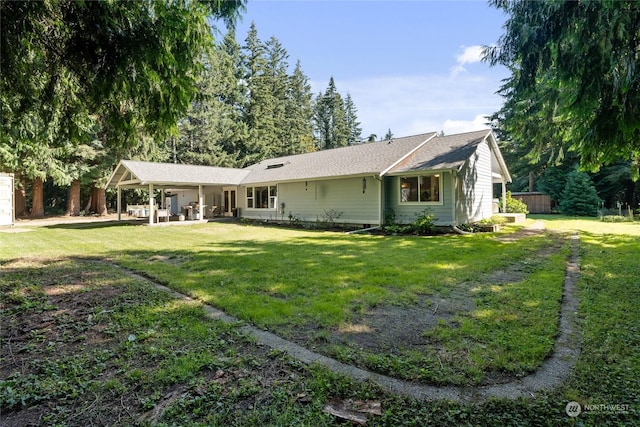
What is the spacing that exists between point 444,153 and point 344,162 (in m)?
4.83

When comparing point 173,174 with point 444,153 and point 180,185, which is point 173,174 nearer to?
point 180,185

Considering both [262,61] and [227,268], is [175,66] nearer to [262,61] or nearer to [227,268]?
[227,268]

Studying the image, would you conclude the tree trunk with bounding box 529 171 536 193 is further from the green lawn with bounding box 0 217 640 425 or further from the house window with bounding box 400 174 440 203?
the green lawn with bounding box 0 217 640 425

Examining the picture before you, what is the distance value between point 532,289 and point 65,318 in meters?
6.60

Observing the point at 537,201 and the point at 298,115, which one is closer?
the point at 537,201

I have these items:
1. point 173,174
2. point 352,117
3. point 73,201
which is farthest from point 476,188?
point 352,117

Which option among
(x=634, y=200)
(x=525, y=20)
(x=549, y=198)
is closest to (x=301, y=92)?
(x=549, y=198)

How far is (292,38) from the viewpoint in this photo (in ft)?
32.7

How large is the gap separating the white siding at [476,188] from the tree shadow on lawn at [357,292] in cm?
456

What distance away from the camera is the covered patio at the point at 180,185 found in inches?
735

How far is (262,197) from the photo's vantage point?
2072cm

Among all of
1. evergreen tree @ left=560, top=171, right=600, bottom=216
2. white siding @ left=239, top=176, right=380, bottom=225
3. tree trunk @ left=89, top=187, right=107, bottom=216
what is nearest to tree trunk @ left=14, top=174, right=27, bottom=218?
tree trunk @ left=89, top=187, right=107, bottom=216

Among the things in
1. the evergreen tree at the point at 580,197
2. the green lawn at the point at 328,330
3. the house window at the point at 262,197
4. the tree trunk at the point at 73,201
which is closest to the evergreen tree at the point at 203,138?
the tree trunk at the point at 73,201

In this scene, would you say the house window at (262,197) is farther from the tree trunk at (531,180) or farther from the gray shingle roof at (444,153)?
the tree trunk at (531,180)
